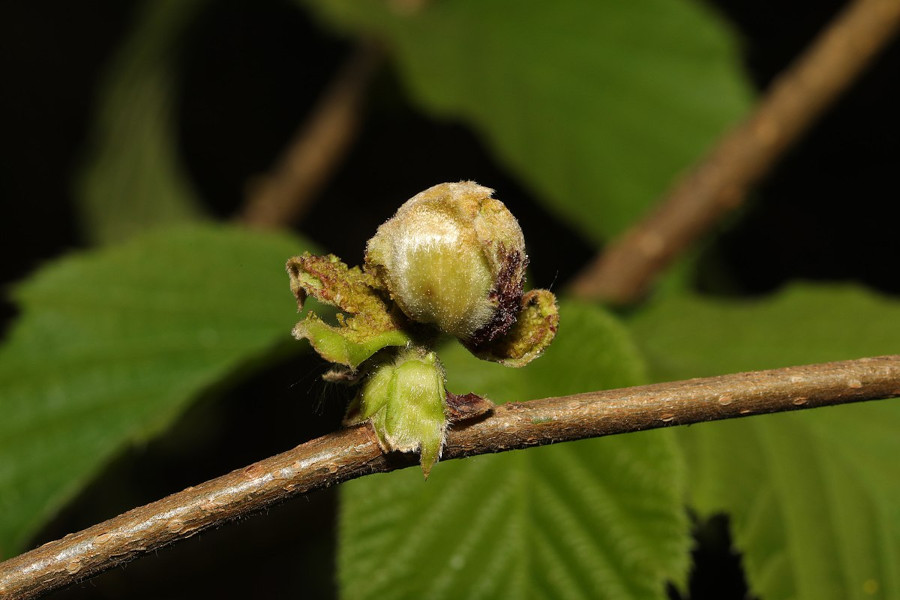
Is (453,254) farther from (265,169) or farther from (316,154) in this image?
(265,169)

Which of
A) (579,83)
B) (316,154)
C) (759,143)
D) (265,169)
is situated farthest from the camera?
(265,169)

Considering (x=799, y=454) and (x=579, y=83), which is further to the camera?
(x=579, y=83)

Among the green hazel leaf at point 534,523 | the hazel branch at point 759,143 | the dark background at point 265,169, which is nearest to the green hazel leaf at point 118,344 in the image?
the dark background at point 265,169

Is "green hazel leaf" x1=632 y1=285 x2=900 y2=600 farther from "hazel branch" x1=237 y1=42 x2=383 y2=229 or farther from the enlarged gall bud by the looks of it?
"hazel branch" x1=237 y1=42 x2=383 y2=229

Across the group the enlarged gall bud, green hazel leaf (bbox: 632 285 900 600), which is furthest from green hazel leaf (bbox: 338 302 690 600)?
the enlarged gall bud

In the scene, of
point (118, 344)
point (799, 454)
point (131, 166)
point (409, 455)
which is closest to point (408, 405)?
point (409, 455)

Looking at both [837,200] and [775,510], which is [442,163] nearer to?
[837,200]
